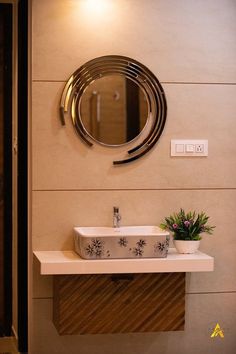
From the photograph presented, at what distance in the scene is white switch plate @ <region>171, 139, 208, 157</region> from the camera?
12.8 feet

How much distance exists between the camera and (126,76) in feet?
12.5

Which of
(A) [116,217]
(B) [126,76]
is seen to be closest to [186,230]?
(A) [116,217]

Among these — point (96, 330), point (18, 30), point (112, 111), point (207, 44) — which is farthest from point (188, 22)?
point (96, 330)

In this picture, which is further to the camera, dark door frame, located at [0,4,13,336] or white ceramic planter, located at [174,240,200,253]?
dark door frame, located at [0,4,13,336]

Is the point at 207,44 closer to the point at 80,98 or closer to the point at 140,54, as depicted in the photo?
the point at 140,54

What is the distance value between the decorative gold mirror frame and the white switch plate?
0.12 meters

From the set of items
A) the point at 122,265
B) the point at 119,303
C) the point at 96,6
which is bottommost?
the point at 119,303

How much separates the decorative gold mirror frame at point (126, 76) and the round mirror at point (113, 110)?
0.03 m

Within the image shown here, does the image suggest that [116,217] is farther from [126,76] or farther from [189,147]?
[126,76]

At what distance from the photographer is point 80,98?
3766 millimetres

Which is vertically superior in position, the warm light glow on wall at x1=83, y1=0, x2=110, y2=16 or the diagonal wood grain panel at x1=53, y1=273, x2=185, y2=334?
the warm light glow on wall at x1=83, y1=0, x2=110, y2=16

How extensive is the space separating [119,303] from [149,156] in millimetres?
865

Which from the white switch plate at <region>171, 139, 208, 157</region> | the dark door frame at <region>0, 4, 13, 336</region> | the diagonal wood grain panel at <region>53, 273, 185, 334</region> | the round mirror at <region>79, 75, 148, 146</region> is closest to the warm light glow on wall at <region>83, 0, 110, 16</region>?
the round mirror at <region>79, 75, 148, 146</region>

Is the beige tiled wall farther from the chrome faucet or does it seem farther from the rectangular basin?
the rectangular basin
